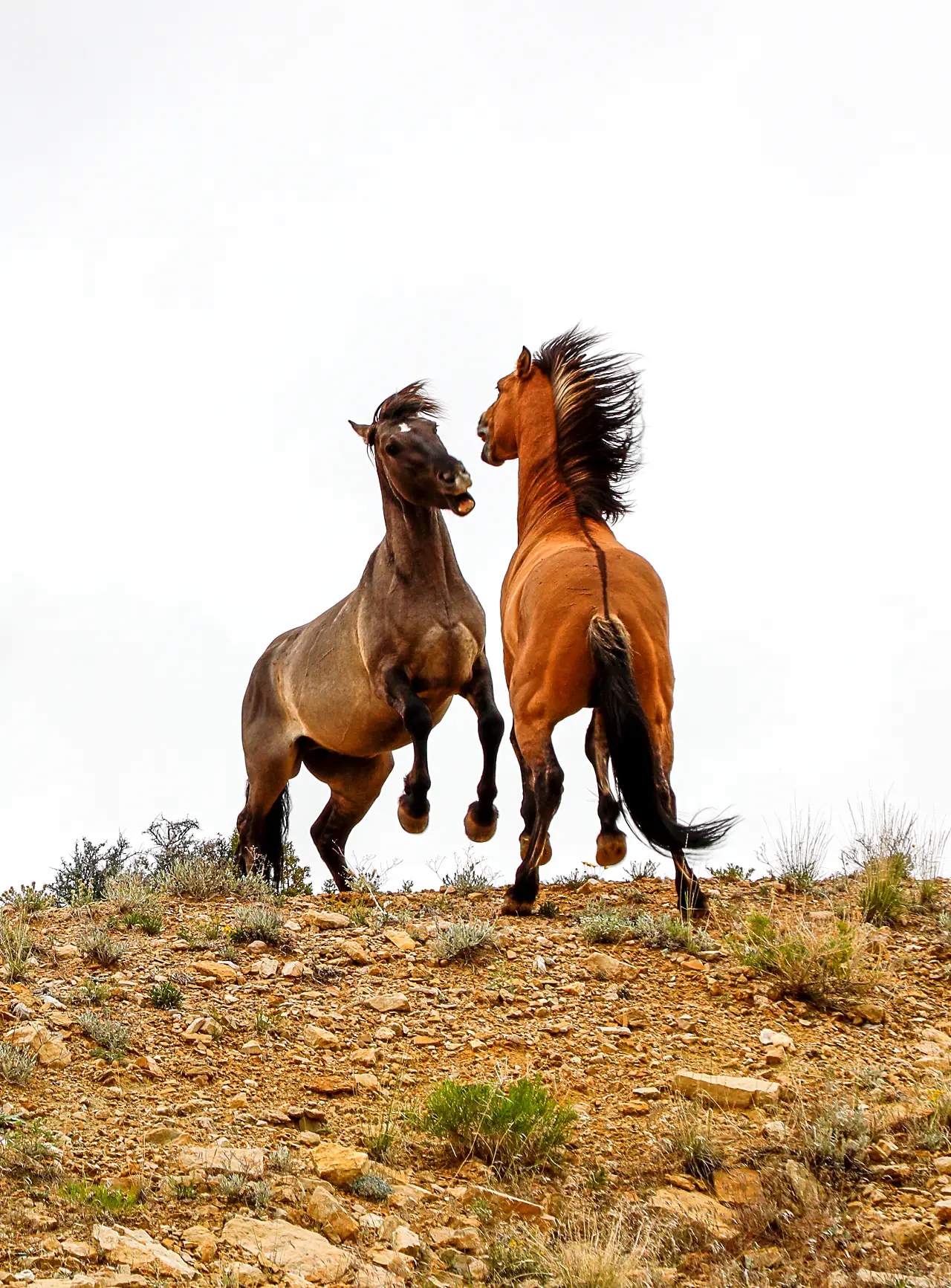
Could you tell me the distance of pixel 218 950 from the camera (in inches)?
276

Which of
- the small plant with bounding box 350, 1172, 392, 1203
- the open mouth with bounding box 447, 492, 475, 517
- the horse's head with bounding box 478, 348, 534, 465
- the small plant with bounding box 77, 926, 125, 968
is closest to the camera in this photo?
the small plant with bounding box 350, 1172, 392, 1203

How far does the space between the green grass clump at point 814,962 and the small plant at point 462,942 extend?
4.46 feet

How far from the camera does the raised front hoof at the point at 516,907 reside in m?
8.09

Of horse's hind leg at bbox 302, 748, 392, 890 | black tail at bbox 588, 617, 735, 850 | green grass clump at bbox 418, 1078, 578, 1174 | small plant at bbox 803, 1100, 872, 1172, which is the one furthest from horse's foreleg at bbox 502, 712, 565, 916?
horse's hind leg at bbox 302, 748, 392, 890

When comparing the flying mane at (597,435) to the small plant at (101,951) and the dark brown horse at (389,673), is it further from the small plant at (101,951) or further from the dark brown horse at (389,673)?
the small plant at (101,951)

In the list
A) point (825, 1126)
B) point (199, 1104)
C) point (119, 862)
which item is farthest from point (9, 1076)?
point (119, 862)

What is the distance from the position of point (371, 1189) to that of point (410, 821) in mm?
5137

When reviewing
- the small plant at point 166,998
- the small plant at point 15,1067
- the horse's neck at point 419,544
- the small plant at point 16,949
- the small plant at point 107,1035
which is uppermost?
the horse's neck at point 419,544

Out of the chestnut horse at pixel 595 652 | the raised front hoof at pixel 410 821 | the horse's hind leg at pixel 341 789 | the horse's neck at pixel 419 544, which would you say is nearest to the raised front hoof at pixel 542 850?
the chestnut horse at pixel 595 652

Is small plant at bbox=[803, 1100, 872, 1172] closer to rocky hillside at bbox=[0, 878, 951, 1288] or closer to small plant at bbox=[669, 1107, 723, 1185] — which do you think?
rocky hillside at bbox=[0, 878, 951, 1288]

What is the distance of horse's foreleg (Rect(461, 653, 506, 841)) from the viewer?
9.48 metres

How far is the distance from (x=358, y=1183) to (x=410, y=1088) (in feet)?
3.23

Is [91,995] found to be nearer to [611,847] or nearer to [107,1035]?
[107,1035]

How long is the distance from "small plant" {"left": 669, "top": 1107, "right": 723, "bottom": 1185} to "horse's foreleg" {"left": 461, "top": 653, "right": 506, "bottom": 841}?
4.67m
